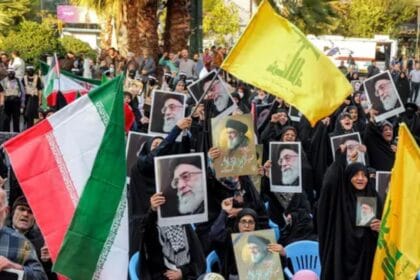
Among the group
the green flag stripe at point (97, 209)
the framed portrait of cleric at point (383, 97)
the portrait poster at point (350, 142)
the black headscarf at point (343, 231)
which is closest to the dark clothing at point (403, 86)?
the framed portrait of cleric at point (383, 97)

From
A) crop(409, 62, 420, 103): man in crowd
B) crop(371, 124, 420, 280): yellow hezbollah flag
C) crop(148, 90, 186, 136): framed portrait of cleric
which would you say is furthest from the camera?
crop(409, 62, 420, 103): man in crowd

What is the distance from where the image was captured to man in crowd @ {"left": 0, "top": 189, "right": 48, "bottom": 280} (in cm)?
362

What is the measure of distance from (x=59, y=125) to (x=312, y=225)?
3.19 metres

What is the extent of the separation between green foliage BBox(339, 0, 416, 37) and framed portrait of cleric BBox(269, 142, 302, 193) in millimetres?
43578

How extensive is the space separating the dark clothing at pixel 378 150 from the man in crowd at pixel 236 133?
117 inches

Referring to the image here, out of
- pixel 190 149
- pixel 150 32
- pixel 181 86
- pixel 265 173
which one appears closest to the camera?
pixel 190 149

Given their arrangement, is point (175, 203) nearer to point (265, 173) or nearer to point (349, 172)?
point (349, 172)

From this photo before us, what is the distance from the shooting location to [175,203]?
547 centimetres

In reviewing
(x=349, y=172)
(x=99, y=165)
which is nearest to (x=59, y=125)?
(x=99, y=165)

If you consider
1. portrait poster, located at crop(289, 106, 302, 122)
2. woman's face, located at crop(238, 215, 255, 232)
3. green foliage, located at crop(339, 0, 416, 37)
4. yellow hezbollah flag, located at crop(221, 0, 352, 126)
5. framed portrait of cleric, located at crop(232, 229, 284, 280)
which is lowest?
framed portrait of cleric, located at crop(232, 229, 284, 280)

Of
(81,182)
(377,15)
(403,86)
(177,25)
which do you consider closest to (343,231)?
(81,182)

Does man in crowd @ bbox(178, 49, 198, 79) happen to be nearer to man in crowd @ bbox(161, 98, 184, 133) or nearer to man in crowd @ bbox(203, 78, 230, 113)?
man in crowd @ bbox(161, 98, 184, 133)

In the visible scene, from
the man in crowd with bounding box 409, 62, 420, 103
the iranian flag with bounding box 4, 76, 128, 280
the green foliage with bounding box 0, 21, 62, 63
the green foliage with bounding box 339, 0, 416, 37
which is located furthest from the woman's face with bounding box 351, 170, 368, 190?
the green foliage with bounding box 339, 0, 416, 37

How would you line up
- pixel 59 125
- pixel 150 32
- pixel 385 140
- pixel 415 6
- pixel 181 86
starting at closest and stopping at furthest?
pixel 59 125, pixel 385 140, pixel 181 86, pixel 150 32, pixel 415 6
